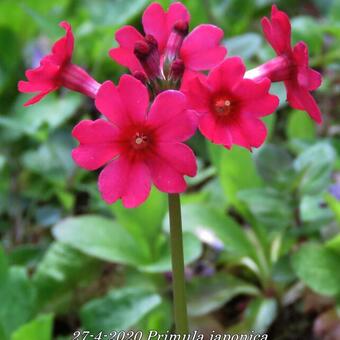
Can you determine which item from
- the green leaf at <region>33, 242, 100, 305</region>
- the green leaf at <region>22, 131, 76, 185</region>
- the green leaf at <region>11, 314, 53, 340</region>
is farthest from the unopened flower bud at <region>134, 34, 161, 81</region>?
the green leaf at <region>22, 131, 76, 185</region>

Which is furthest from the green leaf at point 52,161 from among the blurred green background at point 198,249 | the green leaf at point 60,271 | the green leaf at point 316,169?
the green leaf at point 316,169

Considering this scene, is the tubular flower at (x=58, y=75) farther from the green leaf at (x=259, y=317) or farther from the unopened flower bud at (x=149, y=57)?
the green leaf at (x=259, y=317)

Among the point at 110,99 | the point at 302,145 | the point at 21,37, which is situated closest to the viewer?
the point at 110,99

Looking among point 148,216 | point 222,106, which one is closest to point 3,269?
point 148,216

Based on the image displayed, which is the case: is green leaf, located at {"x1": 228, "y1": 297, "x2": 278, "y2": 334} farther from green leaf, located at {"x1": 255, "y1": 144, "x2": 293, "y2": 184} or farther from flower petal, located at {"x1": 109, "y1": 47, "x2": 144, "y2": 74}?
flower petal, located at {"x1": 109, "y1": 47, "x2": 144, "y2": 74}

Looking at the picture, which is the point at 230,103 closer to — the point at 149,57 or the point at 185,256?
the point at 149,57

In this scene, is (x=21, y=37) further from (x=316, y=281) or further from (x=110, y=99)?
(x=110, y=99)

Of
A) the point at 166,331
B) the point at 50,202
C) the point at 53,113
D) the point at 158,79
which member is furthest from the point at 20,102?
the point at 158,79
